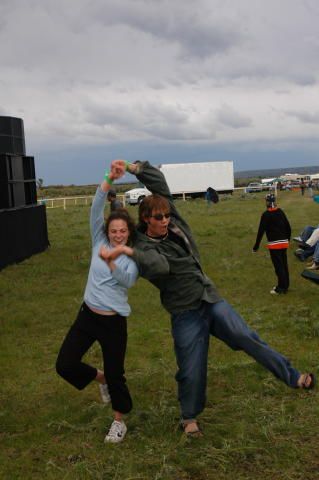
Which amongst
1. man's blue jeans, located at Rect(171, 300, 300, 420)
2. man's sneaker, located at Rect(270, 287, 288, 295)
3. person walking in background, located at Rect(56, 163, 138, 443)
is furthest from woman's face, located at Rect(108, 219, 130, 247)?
man's sneaker, located at Rect(270, 287, 288, 295)

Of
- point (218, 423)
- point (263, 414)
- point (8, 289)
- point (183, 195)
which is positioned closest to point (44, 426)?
point (218, 423)

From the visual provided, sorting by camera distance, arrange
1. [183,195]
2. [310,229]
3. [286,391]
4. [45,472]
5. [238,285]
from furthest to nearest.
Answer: [183,195] → [310,229] → [238,285] → [286,391] → [45,472]

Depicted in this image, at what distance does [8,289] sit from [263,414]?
24.6 feet

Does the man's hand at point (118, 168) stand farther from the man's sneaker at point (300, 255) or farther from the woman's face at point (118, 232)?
the man's sneaker at point (300, 255)

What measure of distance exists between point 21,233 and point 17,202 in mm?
1042

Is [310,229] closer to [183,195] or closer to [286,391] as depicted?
[286,391]

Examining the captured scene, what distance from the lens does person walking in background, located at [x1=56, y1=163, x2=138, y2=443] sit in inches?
158

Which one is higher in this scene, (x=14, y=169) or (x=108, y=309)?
(x=14, y=169)

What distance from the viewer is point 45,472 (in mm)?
3945

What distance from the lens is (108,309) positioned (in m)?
4.05

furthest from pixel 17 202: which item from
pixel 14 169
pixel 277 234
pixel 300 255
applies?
A: pixel 277 234

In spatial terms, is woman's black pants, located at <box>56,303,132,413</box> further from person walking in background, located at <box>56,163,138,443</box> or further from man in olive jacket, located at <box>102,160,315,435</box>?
man in olive jacket, located at <box>102,160,315,435</box>

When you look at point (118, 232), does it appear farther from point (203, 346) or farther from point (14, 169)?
point (14, 169)

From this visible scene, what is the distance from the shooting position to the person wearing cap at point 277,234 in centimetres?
987
